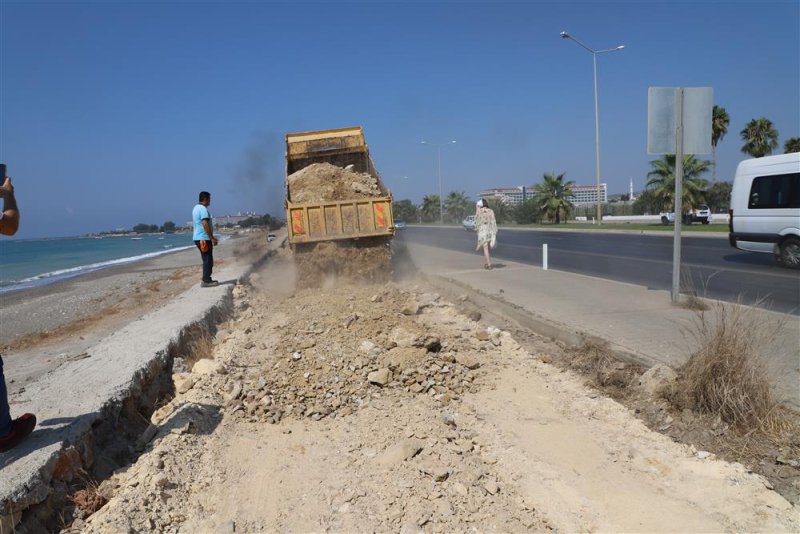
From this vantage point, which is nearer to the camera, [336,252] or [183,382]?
[183,382]

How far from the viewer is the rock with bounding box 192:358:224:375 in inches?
231

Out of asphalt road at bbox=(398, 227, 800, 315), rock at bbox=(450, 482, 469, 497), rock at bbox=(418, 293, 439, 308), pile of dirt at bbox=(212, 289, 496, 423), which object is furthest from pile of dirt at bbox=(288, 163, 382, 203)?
rock at bbox=(450, 482, 469, 497)

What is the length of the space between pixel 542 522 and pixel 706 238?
2472 cm

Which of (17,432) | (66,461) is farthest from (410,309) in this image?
(17,432)

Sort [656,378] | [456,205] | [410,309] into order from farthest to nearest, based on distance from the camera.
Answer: [456,205] < [410,309] < [656,378]

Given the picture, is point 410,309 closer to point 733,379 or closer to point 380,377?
point 380,377

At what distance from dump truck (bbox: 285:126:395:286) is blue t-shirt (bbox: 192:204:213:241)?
1.74 metres

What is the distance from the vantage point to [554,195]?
56.8 meters

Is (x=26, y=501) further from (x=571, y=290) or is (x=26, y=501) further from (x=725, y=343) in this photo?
(x=571, y=290)

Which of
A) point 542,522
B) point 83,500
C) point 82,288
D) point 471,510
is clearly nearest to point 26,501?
point 83,500

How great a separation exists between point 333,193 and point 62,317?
7.79m

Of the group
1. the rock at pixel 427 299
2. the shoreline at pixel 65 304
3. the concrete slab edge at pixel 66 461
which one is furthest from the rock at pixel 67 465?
the shoreline at pixel 65 304

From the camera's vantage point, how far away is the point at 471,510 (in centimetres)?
331

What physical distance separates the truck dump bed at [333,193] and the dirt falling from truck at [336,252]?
0.02m
